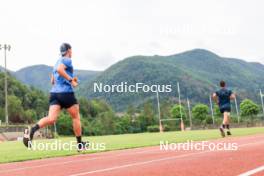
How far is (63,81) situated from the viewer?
8203 mm

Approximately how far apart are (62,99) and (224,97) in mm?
8985

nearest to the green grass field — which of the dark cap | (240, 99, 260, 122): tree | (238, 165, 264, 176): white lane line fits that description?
the dark cap

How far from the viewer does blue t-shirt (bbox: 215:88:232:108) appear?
622 inches

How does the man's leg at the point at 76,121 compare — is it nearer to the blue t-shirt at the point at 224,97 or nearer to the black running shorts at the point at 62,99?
the black running shorts at the point at 62,99

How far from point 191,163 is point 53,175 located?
72.8 inches

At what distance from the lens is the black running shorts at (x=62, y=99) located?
810 cm

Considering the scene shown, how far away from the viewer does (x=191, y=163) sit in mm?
6332

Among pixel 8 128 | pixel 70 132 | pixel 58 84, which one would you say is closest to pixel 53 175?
pixel 58 84

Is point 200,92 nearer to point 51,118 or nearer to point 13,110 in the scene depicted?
point 13,110

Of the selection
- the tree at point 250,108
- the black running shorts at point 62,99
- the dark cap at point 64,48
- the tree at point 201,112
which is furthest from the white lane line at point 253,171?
the tree at point 201,112

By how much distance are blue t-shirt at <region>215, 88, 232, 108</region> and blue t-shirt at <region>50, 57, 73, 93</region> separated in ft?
28.2

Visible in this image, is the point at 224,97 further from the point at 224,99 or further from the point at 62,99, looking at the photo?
the point at 62,99

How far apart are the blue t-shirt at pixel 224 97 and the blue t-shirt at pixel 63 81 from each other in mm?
8587

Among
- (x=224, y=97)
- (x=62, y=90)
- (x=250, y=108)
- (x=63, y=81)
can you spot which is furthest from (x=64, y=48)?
(x=250, y=108)
